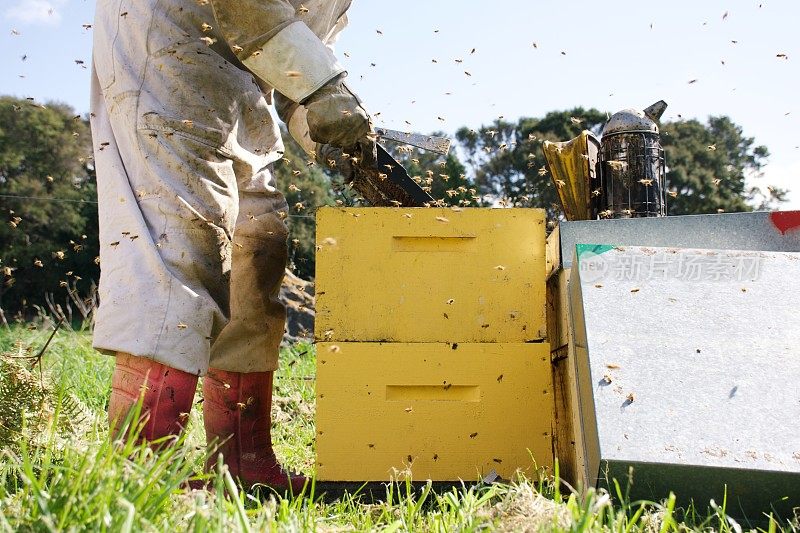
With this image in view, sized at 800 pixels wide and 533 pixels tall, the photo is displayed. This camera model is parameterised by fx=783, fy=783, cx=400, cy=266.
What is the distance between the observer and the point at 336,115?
207 cm

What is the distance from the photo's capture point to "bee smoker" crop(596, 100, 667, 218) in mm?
3062

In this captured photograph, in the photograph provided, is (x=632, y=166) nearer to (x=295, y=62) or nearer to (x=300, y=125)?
(x=300, y=125)

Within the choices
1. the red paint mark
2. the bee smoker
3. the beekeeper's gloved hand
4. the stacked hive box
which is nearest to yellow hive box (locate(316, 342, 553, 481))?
the stacked hive box

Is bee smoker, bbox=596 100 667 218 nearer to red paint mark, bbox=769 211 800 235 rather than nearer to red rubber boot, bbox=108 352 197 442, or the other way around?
red paint mark, bbox=769 211 800 235

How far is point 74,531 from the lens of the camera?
0.99 m

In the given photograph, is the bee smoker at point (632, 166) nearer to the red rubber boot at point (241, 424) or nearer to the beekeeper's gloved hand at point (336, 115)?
the beekeeper's gloved hand at point (336, 115)

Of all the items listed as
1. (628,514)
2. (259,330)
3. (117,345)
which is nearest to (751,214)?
(628,514)

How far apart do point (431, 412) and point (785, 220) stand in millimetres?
1167

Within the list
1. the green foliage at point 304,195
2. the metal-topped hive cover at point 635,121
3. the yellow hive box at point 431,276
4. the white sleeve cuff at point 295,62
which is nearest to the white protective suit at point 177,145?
the white sleeve cuff at point 295,62

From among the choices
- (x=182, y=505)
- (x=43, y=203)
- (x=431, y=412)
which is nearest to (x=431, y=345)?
(x=431, y=412)

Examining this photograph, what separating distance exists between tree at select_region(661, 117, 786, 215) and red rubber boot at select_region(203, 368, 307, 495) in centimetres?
1933

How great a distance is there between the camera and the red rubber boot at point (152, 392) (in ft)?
6.23

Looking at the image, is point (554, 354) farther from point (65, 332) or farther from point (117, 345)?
point (65, 332)

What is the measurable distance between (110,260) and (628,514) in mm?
1355
